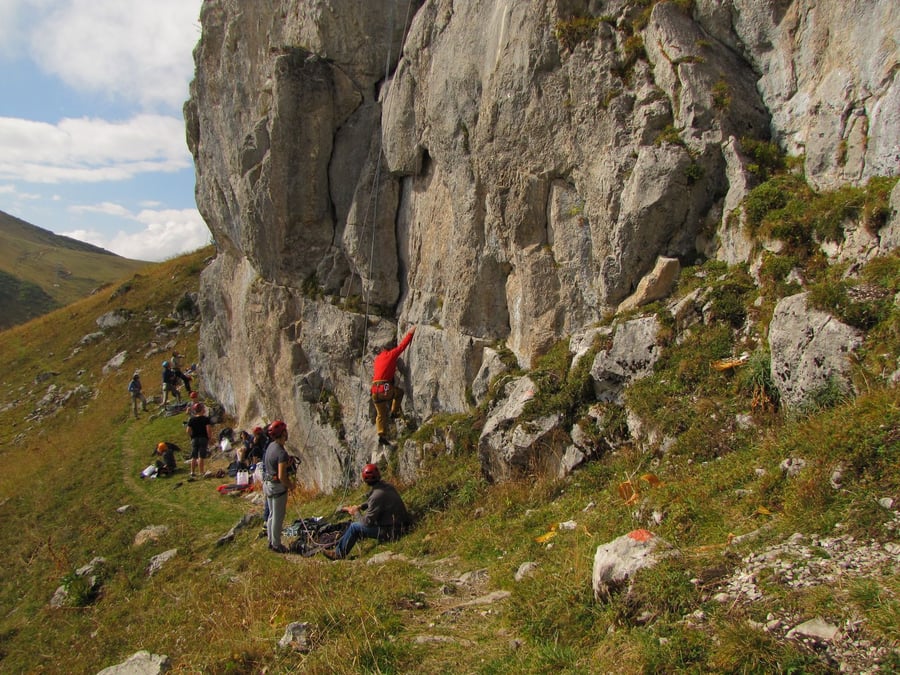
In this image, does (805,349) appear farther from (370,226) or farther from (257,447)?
(257,447)

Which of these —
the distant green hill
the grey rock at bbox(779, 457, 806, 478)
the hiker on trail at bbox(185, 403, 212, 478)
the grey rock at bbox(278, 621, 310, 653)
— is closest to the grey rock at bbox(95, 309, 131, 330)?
the distant green hill

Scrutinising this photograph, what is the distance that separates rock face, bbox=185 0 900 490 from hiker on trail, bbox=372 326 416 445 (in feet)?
1.65

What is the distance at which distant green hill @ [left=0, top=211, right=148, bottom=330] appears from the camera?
90875 millimetres

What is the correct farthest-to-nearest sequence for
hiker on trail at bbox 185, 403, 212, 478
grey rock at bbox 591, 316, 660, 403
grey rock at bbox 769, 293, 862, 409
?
hiker on trail at bbox 185, 403, 212, 478, grey rock at bbox 591, 316, 660, 403, grey rock at bbox 769, 293, 862, 409

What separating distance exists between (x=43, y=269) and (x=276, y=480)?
141066 millimetres

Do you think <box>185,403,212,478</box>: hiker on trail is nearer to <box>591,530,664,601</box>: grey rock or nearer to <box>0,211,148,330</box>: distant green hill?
<box>591,530,664,601</box>: grey rock

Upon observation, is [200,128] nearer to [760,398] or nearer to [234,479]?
[234,479]

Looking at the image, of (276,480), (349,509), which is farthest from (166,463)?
(349,509)

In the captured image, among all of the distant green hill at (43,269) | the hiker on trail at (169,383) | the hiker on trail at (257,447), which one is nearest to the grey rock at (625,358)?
the hiker on trail at (257,447)

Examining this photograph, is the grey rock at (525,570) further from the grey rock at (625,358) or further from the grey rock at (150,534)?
the grey rock at (150,534)

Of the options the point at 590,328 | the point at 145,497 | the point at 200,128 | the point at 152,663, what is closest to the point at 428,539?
the point at 152,663

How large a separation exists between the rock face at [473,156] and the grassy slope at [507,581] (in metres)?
2.84

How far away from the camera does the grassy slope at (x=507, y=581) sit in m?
4.55

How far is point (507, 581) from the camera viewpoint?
682cm
